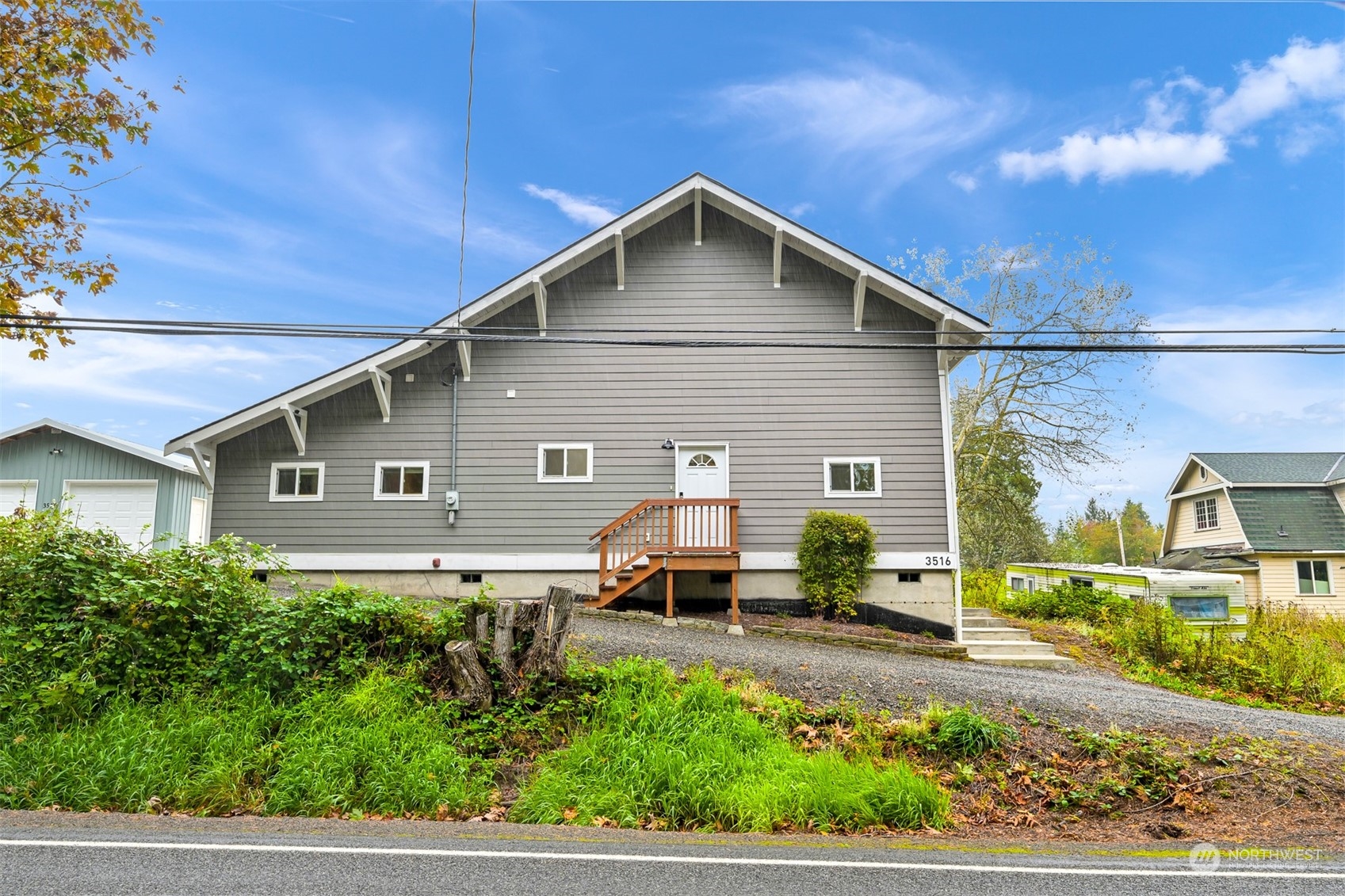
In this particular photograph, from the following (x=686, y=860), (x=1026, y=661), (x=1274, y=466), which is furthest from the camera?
(x=1274, y=466)

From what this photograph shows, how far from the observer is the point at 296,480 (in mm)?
13617

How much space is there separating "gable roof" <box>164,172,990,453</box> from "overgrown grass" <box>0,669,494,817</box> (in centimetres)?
758

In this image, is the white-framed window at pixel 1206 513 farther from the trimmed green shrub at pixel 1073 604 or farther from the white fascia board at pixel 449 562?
the white fascia board at pixel 449 562

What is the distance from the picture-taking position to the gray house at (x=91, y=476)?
17.6m

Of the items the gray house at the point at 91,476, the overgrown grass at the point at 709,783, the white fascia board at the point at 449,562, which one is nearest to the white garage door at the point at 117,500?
the gray house at the point at 91,476

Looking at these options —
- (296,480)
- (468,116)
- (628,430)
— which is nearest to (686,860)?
(628,430)

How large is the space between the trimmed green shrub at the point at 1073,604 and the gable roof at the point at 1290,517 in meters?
10.8

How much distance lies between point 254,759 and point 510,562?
7294 mm

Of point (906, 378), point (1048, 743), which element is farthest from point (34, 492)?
point (1048, 743)

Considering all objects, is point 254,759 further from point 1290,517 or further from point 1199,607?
point 1290,517

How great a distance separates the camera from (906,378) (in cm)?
1323

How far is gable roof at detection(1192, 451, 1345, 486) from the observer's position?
24.9 meters

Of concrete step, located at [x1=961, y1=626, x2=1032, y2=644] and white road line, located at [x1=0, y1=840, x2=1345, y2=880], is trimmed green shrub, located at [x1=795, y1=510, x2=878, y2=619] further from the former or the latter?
white road line, located at [x1=0, y1=840, x2=1345, y2=880]

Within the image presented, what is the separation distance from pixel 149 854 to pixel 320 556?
9.26 m
